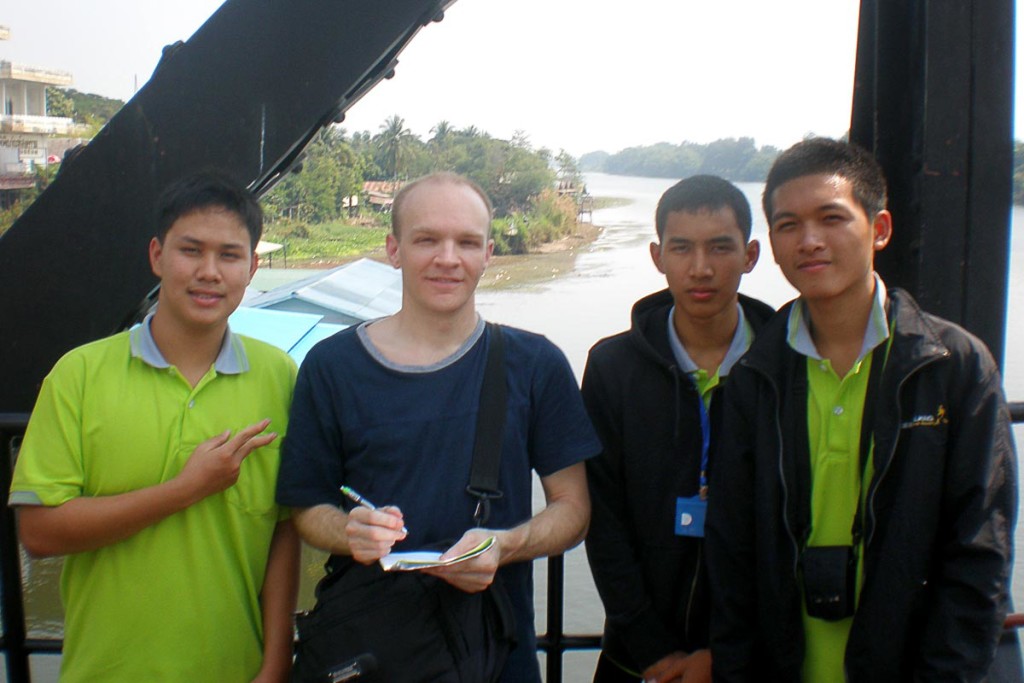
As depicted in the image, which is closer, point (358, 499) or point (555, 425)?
point (358, 499)

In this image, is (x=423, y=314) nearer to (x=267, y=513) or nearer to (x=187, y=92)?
(x=267, y=513)

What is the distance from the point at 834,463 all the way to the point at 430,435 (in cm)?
75

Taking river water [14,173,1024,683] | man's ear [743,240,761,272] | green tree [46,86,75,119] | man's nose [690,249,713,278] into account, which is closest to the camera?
man's nose [690,249,713,278]

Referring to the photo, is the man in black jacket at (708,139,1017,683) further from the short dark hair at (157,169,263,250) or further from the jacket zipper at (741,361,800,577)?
the short dark hair at (157,169,263,250)

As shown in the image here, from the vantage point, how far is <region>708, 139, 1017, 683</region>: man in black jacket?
1593 millimetres

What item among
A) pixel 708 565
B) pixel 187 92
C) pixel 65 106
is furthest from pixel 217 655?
pixel 65 106

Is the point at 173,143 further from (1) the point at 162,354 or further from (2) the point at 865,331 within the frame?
(2) the point at 865,331

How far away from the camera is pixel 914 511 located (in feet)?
5.22

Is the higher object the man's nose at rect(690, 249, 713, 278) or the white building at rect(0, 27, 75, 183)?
the white building at rect(0, 27, 75, 183)

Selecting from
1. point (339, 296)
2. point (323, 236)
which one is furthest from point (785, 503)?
point (339, 296)

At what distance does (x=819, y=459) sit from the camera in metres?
1.70

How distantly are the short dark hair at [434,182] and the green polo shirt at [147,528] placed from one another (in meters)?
0.48

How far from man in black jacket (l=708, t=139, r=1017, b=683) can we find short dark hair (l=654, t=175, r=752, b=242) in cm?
16

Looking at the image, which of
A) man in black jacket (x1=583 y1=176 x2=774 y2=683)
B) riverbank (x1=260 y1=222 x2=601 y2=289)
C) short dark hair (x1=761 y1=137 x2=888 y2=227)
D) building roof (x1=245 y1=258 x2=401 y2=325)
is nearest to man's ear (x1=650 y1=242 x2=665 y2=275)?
man in black jacket (x1=583 y1=176 x2=774 y2=683)
